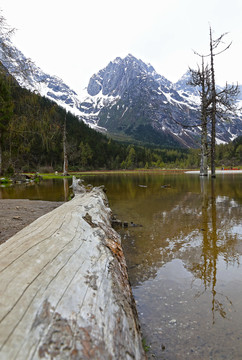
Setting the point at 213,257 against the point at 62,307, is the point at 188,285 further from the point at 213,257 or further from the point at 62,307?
the point at 62,307

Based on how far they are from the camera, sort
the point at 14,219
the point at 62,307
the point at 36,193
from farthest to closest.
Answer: the point at 36,193 → the point at 14,219 → the point at 62,307

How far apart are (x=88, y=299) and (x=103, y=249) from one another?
1.03 metres

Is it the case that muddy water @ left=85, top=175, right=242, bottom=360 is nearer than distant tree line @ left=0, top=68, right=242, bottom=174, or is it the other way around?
muddy water @ left=85, top=175, right=242, bottom=360

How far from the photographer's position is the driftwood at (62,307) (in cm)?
106

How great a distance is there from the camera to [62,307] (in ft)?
4.30

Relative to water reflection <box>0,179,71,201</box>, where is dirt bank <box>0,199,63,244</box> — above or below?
above

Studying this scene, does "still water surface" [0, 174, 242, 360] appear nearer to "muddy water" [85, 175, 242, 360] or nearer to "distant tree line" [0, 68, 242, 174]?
"muddy water" [85, 175, 242, 360]

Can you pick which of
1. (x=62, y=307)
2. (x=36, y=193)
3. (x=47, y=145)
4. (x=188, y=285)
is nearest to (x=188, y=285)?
(x=188, y=285)

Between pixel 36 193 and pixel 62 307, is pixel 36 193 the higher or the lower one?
the lower one

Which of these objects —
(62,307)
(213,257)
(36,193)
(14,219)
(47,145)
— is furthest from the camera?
(36,193)

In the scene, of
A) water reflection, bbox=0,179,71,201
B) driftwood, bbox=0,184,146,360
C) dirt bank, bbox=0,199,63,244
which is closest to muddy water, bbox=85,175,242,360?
driftwood, bbox=0,184,146,360

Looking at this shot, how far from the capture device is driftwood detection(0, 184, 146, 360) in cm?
106

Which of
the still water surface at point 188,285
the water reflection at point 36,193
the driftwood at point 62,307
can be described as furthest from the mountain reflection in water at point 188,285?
the water reflection at point 36,193

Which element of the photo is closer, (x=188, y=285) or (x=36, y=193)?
(x=188, y=285)
